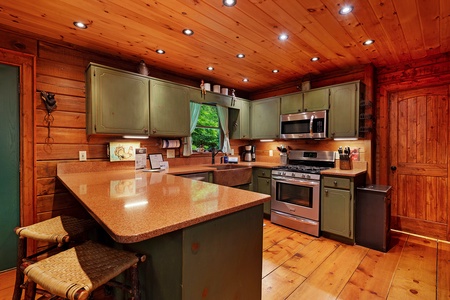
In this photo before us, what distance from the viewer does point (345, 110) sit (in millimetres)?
3139

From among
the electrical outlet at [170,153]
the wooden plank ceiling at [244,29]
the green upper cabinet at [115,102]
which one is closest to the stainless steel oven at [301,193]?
the wooden plank ceiling at [244,29]

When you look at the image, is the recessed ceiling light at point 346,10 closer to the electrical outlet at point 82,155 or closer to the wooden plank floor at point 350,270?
the wooden plank floor at point 350,270

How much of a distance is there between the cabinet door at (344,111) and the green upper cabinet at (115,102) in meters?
2.61

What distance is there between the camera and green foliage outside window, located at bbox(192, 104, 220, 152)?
392 centimetres

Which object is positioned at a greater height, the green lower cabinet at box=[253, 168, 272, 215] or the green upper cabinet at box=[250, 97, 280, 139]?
the green upper cabinet at box=[250, 97, 280, 139]

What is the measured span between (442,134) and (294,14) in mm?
2576

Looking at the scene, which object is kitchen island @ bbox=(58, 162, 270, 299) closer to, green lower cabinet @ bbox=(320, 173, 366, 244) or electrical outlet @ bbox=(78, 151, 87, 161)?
electrical outlet @ bbox=(78, 151, 87, 161)

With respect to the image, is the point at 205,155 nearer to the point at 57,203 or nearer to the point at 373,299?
the point at 57,203

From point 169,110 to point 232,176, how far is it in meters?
1.35

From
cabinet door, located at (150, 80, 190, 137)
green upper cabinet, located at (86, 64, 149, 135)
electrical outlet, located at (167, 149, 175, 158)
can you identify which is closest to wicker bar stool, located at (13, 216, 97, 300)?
green upper cabinet, located at (86, 64, 149, 135)

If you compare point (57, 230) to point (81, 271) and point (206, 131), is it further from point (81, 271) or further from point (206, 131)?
point (206, 131)

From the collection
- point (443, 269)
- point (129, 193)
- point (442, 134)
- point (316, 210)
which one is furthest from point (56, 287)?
point (442, 134)

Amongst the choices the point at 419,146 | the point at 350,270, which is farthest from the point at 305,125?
the point at 350,270

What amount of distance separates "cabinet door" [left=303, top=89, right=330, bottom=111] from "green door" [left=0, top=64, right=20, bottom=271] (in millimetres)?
3642
